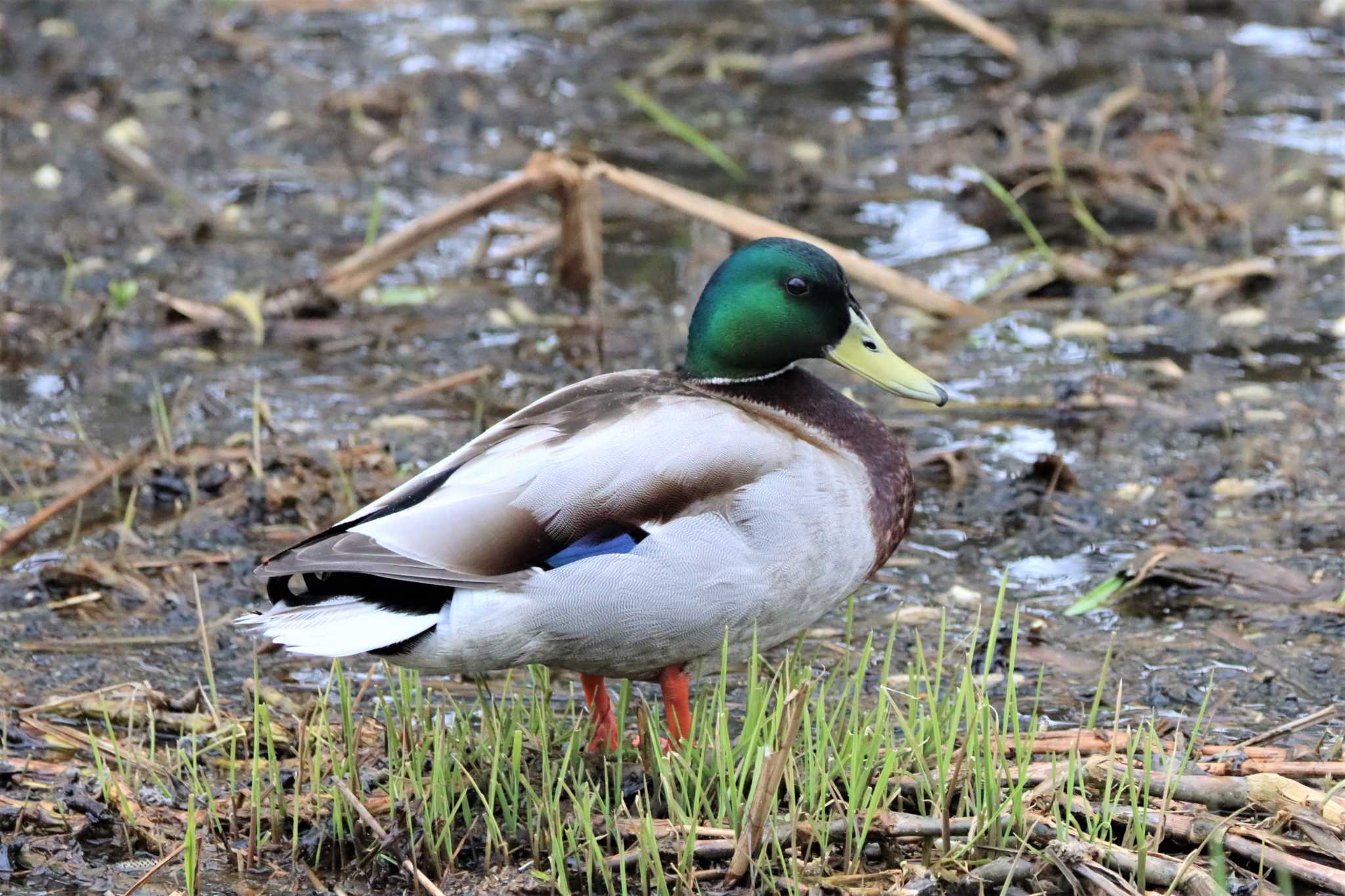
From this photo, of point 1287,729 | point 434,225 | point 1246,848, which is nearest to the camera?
point 1246,848

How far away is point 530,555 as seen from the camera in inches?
134

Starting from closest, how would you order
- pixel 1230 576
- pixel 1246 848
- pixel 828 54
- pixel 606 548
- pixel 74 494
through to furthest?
pixel 1246 848 → pixel 606 548 → pixel 1230 576 → pixel 74 494 → pixel 828 54

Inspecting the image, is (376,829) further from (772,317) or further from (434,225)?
(434,225)

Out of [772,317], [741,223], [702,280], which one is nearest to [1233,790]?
[772,317]

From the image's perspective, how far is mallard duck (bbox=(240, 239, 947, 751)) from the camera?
3357 millimetres

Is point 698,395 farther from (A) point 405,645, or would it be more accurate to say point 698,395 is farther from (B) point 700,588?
(A) point 405,645

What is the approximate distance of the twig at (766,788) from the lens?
3.05 metres

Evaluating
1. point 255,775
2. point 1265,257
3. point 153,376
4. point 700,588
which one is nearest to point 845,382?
point 1265,257

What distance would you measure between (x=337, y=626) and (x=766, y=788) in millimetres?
823

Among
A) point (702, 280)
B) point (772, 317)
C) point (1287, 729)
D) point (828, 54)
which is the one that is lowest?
point (1287, 729)

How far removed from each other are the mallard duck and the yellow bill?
0.74 ft

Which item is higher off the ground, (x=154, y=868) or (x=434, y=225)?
(x=434, y=225)

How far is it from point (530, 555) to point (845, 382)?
9.85ft

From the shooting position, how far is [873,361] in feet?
13.2
